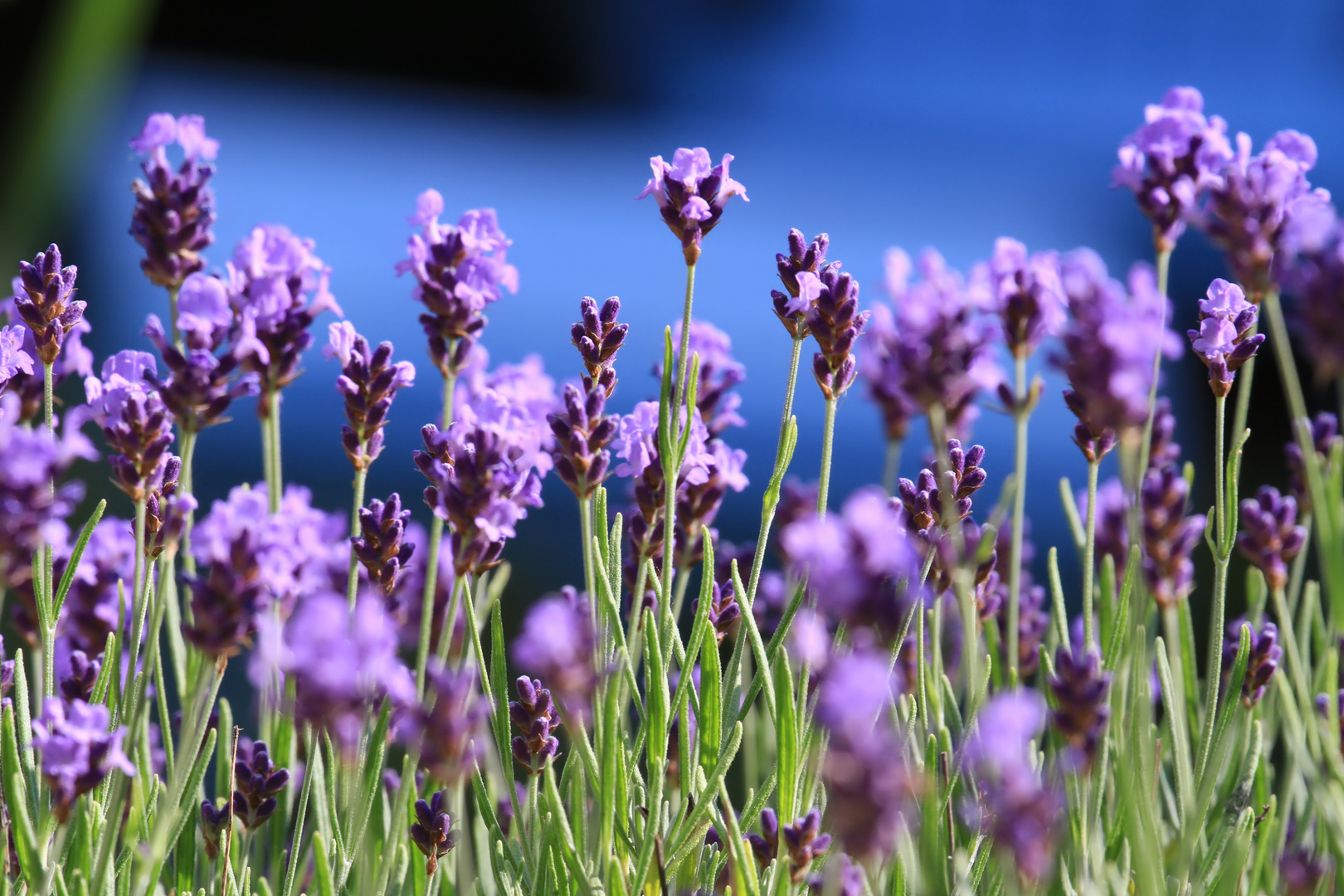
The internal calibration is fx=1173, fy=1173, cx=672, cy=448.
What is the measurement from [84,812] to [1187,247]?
15.4 feet

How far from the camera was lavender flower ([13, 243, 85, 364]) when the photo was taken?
1.25 metres

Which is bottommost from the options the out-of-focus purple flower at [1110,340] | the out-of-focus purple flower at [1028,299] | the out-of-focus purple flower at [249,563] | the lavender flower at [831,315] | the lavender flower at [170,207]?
Result: the out-of-focus purple flower at [249,563]

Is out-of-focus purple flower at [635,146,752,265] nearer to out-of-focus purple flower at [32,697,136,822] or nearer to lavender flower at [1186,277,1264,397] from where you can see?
lavender flower at [1186,277,1264,397]

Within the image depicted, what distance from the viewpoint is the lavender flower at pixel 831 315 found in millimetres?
1281

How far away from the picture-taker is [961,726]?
153 centimetres

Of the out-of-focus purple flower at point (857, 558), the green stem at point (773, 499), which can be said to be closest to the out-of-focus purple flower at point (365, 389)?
the green stem at point (773, 499)

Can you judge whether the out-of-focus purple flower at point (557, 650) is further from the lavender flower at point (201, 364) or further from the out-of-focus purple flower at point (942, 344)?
the lavender flower at point (201, 364)

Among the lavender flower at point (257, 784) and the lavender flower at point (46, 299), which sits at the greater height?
the lavender flower at point (46, 299)

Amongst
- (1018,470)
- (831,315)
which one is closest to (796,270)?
(831,315)

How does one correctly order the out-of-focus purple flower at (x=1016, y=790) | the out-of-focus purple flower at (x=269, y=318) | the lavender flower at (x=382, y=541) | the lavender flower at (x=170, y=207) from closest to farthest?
the out-of-focus purple flower at (x=1016, y=790) → the out-of-focus purple flower at (x=269, y=318) → the lavender flower at (x=382, y=541) → the lavender flower at (x=170, y=207)

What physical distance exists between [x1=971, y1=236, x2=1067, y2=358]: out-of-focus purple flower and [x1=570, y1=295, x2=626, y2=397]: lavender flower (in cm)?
44

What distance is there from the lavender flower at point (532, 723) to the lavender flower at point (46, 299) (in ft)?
2.06

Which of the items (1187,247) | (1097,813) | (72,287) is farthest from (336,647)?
(1187,247)

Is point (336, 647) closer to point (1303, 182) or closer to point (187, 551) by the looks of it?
point (187, 551)
